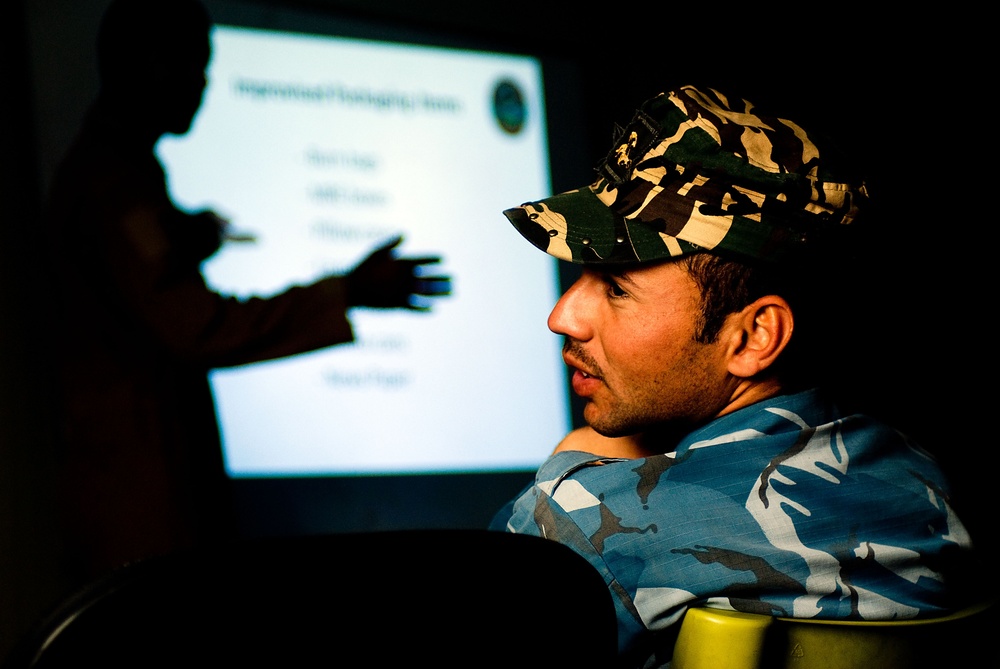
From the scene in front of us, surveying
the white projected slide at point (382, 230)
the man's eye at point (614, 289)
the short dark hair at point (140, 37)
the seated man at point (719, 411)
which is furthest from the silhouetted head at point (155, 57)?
the man's eye at point (614, 289)

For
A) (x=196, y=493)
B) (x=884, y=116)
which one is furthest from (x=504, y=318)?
(x=884, y=116)

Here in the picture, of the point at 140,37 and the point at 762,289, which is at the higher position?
the point at 140,37

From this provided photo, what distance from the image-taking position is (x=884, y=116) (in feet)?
7.41

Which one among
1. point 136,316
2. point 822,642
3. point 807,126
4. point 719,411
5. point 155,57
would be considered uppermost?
point 155,57

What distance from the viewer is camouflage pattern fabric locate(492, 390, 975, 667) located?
2.40 feet

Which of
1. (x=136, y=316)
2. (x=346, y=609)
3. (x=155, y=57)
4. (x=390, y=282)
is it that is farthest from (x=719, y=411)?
(x=155, y=57)

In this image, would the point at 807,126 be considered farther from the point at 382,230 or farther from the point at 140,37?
the point at 140,37

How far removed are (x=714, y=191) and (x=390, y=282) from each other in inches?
40.3

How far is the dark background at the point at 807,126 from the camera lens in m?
1.90

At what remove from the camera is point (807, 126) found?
6.12 feet

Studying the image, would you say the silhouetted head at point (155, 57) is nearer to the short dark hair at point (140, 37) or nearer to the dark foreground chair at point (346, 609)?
the short dark hair at point (140, 37)

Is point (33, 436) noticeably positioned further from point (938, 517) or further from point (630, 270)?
point (938, 517)

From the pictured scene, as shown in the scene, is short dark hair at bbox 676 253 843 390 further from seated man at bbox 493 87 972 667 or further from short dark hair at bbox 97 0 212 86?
short dark hair at bbox 97 0 212 86

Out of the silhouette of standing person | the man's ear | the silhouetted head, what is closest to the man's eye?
the man's ear
